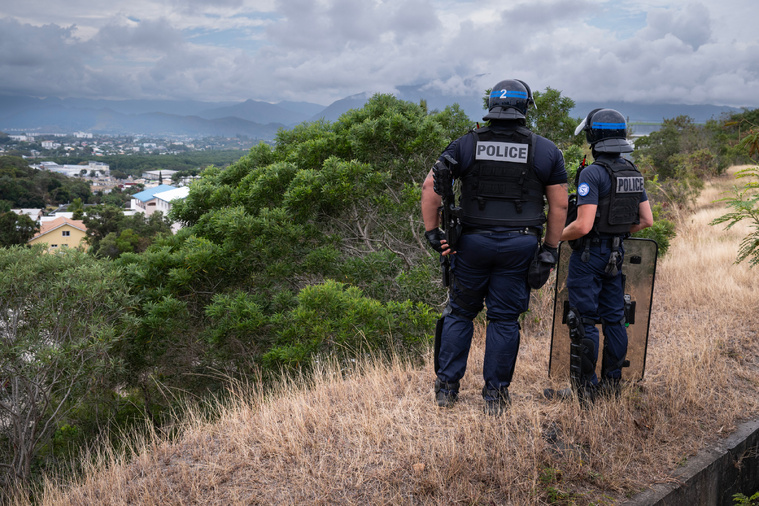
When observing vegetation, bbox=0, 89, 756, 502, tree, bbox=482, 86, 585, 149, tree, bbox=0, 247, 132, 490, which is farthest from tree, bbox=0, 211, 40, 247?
tree, bbox=482, 86, 585, 149

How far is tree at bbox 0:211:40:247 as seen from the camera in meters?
40.4

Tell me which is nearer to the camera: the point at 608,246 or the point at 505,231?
the point at 505,231

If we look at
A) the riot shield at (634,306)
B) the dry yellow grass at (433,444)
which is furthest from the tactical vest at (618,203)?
the dry yellow grass at (433,444)

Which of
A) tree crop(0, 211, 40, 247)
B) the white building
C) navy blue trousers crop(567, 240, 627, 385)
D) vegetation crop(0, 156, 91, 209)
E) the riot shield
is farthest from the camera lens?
the white building

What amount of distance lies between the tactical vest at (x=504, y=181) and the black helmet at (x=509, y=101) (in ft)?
0.31

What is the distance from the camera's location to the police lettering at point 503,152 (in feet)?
10.4

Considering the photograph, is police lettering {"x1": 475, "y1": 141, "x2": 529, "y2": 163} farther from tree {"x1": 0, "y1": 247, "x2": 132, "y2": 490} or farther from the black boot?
tree {"x1": 0, "y1": 247, "x2": 132, "y2": 490}

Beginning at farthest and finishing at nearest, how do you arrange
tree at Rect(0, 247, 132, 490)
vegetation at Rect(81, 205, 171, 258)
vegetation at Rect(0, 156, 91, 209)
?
vegetation at Rect(0, 156, 91, 209)
vegetation at Rect(81, 205, 171, 258)
tree at Rect(0, 247, 132, 490)

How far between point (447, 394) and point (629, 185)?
1861 mm

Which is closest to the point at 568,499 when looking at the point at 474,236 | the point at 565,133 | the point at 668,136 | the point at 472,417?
the point at 472,417

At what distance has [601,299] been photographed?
11.8ft

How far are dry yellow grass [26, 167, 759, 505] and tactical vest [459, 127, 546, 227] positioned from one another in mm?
1264

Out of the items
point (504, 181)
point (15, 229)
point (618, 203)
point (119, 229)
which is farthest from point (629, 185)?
point (119, 229)

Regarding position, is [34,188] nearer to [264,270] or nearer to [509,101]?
[264,270]
